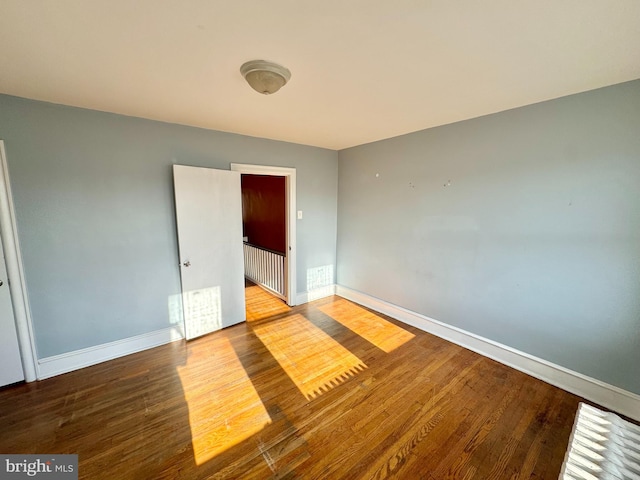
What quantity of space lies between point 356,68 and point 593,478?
242 centimetres

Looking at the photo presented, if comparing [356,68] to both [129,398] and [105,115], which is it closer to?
[105,115]

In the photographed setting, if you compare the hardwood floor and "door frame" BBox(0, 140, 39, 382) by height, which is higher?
"door frame" BBox(0, 140, 39, 382)

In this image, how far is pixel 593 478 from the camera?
1.16 meters

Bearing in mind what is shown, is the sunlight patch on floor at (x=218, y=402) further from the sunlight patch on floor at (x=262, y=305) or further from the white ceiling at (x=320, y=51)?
the white ceiling at (x=320, y=51)

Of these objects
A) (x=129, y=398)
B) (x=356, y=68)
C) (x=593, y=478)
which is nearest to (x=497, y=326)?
(x=593, y=478)

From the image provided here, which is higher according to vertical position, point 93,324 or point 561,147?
point 561,147

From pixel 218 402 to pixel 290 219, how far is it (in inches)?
92.1

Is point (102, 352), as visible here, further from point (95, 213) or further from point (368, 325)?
point (368, 325)

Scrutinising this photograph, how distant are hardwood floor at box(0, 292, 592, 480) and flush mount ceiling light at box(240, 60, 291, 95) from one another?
228cm

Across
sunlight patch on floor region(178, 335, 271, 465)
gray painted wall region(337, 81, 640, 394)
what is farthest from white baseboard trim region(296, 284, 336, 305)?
sunlight patch on floor region(178, 335, 271, 465)

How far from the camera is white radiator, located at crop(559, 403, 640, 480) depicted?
1190 mm

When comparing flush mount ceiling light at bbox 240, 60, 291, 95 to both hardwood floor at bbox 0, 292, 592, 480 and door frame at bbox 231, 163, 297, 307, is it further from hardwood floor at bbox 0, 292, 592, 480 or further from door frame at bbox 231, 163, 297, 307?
hardwood floor at bbox 0, 292, 592, 480

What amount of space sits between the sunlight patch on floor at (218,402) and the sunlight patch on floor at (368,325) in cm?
141

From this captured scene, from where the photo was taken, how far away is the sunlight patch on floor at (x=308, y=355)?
7.35 ft
